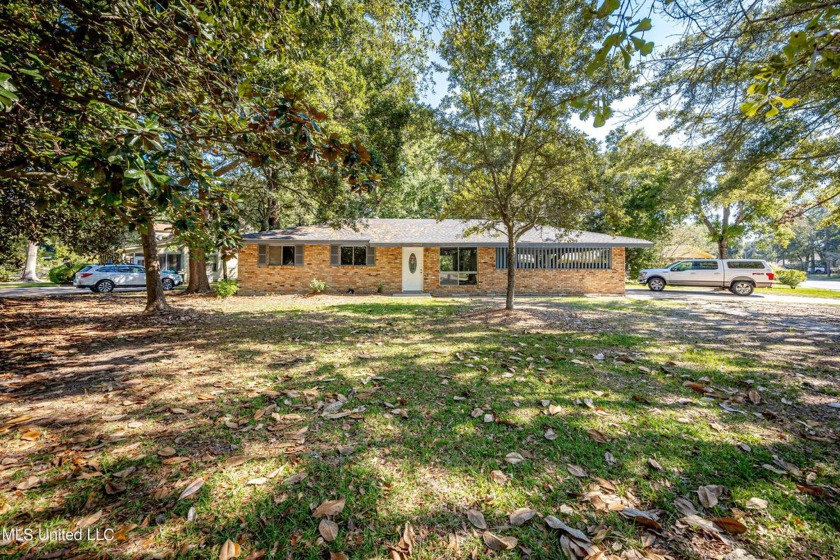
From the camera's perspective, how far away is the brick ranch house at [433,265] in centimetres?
1595

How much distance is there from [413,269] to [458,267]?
2237 mm

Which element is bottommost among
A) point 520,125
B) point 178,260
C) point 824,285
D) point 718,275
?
point 824,285

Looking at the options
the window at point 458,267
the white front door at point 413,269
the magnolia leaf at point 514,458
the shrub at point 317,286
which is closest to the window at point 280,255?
the shrub at point 317,286

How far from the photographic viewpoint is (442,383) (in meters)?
3.98

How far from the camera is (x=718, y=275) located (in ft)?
58.1

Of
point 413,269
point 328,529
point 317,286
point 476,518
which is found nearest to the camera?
point 328,529

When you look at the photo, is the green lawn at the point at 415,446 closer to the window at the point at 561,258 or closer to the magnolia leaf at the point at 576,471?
the magnolia leaf at the point at 576,471

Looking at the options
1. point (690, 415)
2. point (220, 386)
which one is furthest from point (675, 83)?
point (220, 386)

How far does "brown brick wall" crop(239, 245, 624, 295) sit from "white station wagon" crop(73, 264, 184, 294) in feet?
20.4

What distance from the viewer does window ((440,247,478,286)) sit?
1645cm

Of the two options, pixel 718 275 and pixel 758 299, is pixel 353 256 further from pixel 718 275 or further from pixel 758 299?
pixel 718 275

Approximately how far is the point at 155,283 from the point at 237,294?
19.3 feet

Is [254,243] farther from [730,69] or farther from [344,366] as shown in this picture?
[730,69]

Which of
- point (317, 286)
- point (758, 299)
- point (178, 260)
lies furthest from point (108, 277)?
point (758, 299)
